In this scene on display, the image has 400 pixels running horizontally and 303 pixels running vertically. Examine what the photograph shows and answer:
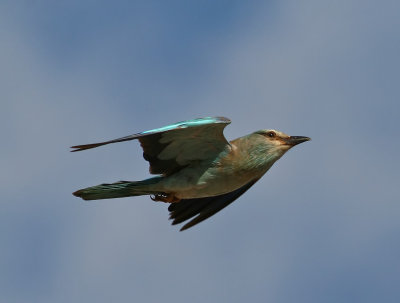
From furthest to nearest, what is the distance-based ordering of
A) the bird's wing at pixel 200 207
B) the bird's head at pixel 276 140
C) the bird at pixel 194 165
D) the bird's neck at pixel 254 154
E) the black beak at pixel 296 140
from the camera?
the bird's wing at pixel 200 207 → the black beak at pixel 296 140 → the bird's head at pixel 276 140 → the bird's neck at pixel 254 154 → the bird at pixel 194 165

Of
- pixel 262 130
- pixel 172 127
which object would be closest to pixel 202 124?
pixel 172 127

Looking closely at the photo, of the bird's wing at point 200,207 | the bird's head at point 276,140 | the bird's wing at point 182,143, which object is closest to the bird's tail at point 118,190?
the bird's wing at point 182,143

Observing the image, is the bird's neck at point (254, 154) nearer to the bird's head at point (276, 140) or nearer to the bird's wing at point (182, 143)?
the bird's head at point (276, 140)

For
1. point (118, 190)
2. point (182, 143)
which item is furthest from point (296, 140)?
point (118, 190)

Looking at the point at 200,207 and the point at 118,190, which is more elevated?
the point at 118,190

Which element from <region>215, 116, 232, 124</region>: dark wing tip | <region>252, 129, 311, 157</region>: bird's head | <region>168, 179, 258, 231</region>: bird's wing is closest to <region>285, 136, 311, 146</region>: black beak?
<region>252, 129, 311, 157</region>: bird's head

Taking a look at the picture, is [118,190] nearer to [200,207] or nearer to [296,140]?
[200,207]

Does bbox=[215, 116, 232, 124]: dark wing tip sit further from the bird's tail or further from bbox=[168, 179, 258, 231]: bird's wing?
bbox=[168, 179, 258, 231]: bird's wing
